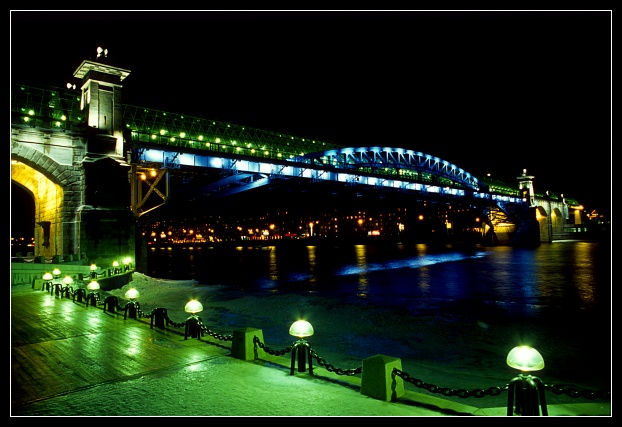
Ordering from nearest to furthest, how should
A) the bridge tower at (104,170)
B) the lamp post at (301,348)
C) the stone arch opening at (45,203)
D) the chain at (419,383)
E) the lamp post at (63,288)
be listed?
the chain at (419,383) → the lamp post at (301,348) → the lamp post at (63,288) → the bridge tower at (104,170) → the stone arch opening at (45,203)

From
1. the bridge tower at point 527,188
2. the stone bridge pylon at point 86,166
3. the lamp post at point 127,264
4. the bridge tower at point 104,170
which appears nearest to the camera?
the stone bridge pylon at point 86,166

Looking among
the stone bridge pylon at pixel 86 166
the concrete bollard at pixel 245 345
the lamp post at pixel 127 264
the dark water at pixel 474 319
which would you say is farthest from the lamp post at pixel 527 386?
the stone bridge pylon at pixel 86 166

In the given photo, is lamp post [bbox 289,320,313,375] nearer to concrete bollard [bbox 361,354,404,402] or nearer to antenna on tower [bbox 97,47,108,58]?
concrete bollard [bbox 361,354,404,402]

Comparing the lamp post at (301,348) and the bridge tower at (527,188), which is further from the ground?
the bridge tower at (527,188)

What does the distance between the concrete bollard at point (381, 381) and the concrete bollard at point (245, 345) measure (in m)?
2.95

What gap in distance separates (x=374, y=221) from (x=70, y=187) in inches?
5333

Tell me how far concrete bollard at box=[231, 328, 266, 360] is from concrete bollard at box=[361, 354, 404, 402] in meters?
2.95

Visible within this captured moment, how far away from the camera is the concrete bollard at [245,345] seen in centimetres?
853

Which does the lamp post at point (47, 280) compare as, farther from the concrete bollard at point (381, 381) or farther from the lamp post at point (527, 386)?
the lamp post at point (527, 386)

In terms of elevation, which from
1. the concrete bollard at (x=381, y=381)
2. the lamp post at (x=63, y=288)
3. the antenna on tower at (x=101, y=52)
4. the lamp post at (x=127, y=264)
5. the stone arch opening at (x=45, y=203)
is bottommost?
the concrete bollard at (x=381, y=381)

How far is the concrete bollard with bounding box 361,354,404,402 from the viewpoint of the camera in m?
6.31

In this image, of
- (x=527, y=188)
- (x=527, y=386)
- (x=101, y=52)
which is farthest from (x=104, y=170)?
(x=527, y=188)

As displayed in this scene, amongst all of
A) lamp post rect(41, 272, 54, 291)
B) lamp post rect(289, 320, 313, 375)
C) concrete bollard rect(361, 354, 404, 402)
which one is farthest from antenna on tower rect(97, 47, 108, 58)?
concrete bollard rect(361, 354, 404, 402)

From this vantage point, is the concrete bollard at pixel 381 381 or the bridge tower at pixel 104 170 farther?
the bridge tower at pixel 104 170
